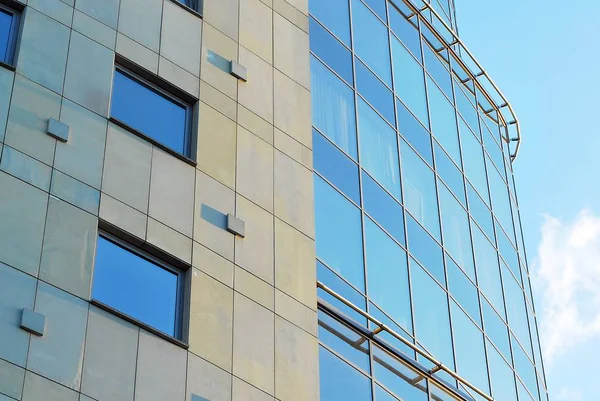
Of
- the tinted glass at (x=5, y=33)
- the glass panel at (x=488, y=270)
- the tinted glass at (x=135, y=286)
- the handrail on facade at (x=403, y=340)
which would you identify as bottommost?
the tinted glass at (x=135, y=286)

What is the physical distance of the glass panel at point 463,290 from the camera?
3164cm

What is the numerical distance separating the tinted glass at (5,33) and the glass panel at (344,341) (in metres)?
8.64

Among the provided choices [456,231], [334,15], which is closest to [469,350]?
[456,231]

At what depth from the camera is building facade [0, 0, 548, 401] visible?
59.2 feet

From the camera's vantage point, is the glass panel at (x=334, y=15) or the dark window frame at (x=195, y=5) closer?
the dark window frame at (x=195, y=5)

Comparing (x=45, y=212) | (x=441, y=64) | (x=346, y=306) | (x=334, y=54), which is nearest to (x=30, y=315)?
(x=45, y=212)

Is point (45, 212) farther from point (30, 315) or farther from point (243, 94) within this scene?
point (243, 94)

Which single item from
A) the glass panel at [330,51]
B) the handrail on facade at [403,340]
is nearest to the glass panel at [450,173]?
the glass panel at [330,51]

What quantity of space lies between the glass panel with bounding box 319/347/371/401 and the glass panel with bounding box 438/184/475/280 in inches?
328

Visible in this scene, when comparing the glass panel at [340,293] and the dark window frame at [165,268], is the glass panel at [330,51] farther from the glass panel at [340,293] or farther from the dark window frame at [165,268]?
the dark window frame at [165,268]

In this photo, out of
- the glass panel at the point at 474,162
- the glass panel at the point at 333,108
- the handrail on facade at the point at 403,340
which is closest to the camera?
the handrail on facade at the point at 403,340

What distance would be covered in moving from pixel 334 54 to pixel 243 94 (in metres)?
6.71

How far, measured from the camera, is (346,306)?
25.4 meters

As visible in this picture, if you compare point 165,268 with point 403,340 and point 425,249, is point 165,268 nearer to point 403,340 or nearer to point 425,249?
point 403,340
